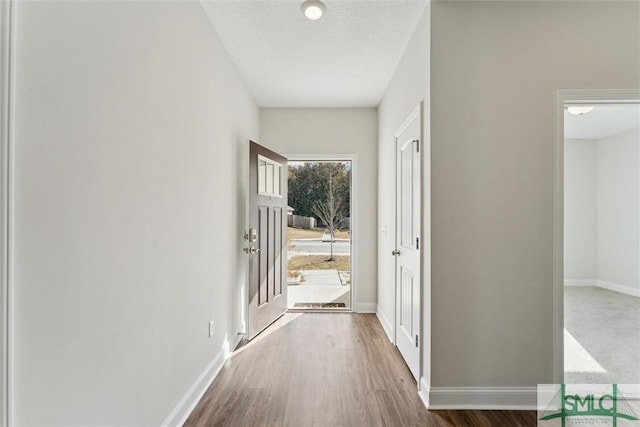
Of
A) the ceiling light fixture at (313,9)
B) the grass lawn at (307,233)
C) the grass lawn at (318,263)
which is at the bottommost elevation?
the grass lawn at (318,263)

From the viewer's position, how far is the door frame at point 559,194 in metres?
2.24

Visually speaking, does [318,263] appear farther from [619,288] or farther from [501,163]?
[619,288]

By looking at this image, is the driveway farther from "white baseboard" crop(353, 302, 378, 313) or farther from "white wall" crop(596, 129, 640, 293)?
"white wall" crop(596, 129, 640, 293)

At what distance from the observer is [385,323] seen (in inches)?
151

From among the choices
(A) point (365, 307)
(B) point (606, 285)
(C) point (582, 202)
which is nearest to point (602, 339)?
(A) point (365, 307)

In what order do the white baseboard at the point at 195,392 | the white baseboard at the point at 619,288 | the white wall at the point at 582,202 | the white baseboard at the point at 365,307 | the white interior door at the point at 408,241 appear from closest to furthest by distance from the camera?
the white baseboard at the point at 195,392, the white interior door at the point at 408,241, the white baseboard at the point at 365,307, the white baseboard at the point at 619,288, the white wall at the point at 582,202

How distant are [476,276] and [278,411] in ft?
4.95

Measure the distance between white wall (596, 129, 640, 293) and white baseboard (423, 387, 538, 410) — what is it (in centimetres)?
466

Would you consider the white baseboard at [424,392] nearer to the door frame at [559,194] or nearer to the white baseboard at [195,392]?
the door frame at [559,194]

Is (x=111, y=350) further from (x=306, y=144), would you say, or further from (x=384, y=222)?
(x=306, y=144)

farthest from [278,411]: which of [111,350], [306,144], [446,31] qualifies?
[306,144]

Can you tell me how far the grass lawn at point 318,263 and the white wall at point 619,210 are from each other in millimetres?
4357

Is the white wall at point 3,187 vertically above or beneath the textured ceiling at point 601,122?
beneath

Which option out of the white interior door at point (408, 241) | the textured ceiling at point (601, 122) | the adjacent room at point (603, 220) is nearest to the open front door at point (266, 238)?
the white interior door at point (408, 241)
